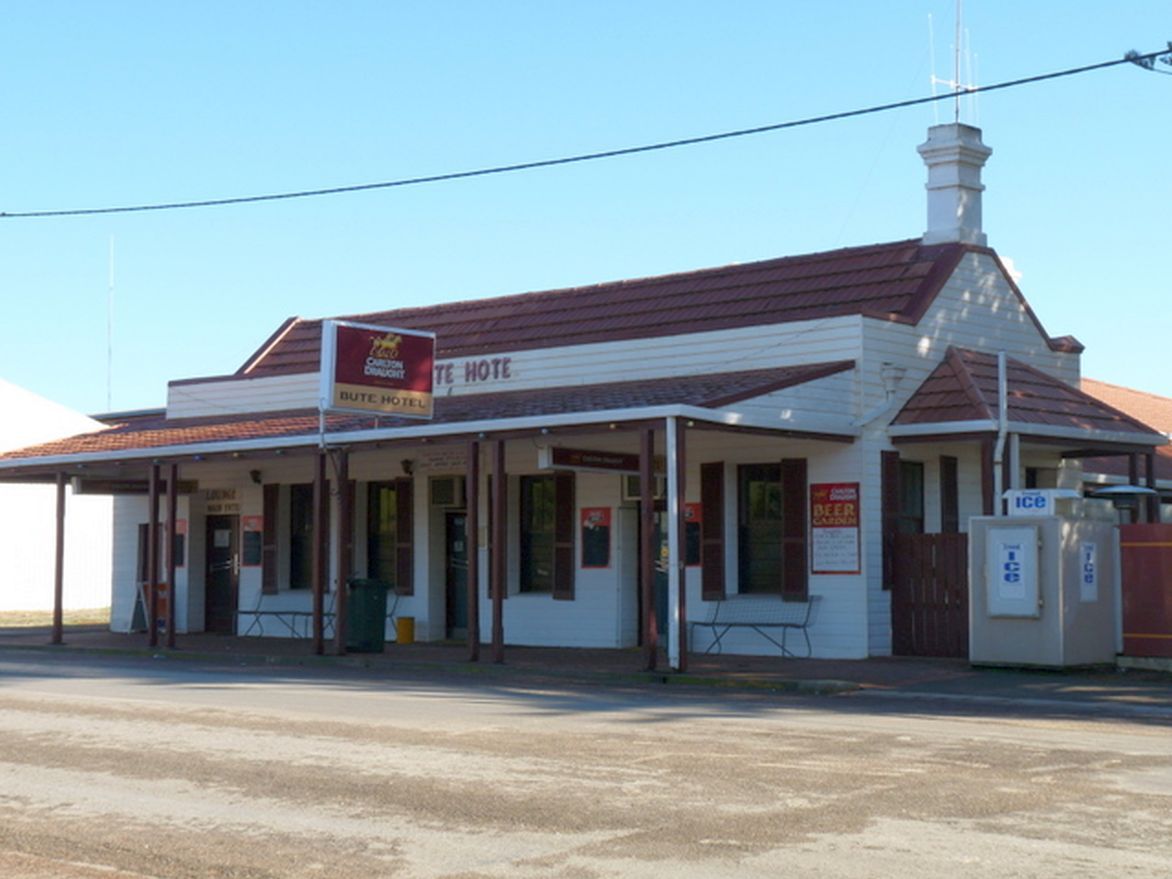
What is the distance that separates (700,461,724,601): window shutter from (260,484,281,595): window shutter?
29.4ft

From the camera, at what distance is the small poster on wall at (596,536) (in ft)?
80.9

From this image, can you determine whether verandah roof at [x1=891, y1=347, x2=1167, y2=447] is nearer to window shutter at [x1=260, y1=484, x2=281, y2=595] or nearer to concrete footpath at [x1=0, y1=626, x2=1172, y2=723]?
concrete footpath at [x1=0, y1=626, x2=1172, y2=723]

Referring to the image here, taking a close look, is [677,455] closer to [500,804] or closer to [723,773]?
[723,773]

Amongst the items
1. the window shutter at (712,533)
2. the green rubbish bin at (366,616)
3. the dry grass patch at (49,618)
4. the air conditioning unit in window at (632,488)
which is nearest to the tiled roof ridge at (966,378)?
the window shutter at (712,533)

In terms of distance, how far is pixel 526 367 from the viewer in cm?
2642

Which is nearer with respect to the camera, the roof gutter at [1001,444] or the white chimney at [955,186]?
the roof gutter at [1001,444]

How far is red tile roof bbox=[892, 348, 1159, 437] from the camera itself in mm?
21969

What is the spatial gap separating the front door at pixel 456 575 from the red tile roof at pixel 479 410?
207 cm

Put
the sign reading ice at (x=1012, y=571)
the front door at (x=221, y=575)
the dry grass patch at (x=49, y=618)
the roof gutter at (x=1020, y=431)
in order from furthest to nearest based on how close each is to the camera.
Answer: the dry grass patch at (x=49, y=618)
the front door at (x=221, y=575)
the roof gutter at (x=1020, y=431)
the sign reading ice at (x=1012, y=571)

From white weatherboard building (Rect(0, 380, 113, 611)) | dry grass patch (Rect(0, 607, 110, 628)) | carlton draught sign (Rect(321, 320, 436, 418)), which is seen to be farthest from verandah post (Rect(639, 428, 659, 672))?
white weatherboard building (Rect(0, 380, 113, 611))

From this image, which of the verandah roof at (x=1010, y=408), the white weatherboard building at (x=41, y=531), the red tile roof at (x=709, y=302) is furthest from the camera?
the white weatherboard building at (x=41, y=531)

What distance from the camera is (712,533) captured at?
23.5 metres

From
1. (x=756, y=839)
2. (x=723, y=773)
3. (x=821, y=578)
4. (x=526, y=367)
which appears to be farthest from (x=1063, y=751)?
(x=526, y=367)

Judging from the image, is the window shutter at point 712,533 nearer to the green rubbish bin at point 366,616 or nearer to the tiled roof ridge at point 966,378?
the tiled roof ridge at point 966,378
